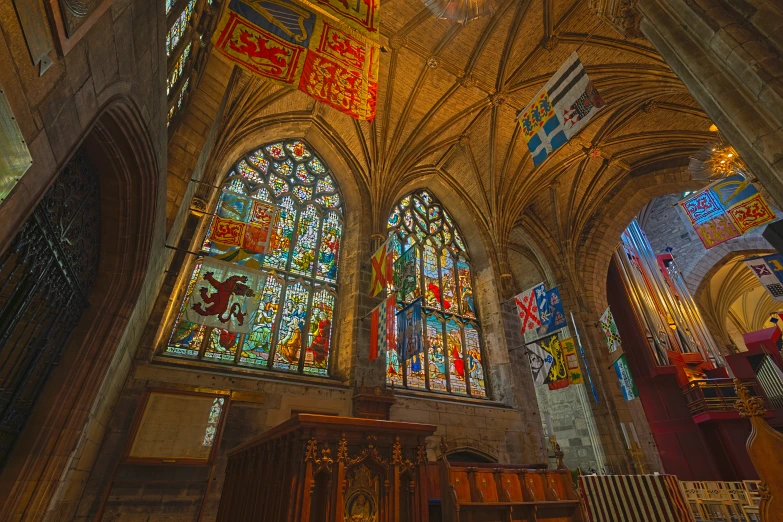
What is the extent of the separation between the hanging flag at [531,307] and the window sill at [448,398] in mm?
1971

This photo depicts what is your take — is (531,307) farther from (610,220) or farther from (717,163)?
(610,220)

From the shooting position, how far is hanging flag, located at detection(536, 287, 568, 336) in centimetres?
826

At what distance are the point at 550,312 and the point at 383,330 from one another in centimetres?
423

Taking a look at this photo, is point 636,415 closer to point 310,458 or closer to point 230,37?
point 310,458

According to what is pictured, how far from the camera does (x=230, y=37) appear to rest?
4.27 metres

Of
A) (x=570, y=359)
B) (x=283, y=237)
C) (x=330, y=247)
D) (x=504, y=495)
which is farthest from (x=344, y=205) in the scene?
(x=504, y=495)

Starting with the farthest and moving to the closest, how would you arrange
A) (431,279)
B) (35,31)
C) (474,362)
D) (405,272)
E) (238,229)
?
(431,279) < (474,362) < (405,272) < (238,229) < (35,31)

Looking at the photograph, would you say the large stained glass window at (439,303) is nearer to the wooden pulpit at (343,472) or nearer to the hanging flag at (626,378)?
the hanging flag at (626,378)

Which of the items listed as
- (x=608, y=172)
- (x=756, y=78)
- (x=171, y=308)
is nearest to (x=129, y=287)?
(x=171, y=308)

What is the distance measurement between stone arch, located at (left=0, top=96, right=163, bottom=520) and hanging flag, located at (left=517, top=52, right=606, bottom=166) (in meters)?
5.52

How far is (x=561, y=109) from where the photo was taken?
6312 mm

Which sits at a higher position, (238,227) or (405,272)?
(405,272)

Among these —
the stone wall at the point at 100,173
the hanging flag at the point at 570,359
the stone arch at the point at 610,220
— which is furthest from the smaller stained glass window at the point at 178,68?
the stone arch at the point at 610,220

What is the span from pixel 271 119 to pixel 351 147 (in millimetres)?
2261
